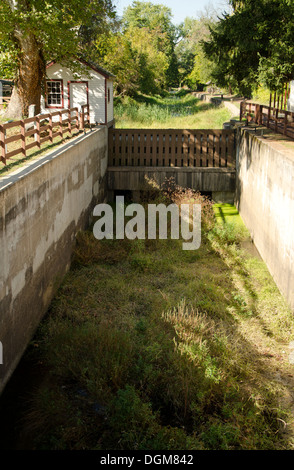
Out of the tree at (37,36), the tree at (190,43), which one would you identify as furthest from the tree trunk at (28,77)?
the tree at (190,43)

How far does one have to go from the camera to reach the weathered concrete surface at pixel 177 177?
1816 cm

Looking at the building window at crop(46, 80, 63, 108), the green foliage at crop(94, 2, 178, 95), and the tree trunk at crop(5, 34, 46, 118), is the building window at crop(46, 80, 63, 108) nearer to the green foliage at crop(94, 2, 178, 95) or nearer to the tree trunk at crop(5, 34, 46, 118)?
the tree trunk at crop(5, 34, 46, 118)

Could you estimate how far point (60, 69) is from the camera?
1905 centimetres

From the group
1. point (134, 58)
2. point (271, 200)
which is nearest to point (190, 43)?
point (134, 58)

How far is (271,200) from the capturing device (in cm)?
1177

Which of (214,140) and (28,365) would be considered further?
(214,140)

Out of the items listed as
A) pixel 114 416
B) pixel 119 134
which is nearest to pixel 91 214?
pixel 119 134

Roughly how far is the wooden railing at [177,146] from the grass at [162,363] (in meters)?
7.85

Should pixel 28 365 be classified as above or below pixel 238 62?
below

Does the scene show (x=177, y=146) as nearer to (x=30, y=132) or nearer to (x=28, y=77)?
(x=28, y=77)

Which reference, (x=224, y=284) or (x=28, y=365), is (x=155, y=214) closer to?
(x=224, y=284)

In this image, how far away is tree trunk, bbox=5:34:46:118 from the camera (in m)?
16.5

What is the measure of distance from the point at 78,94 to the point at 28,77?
2.68 m

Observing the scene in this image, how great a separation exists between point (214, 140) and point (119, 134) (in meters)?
3.82
